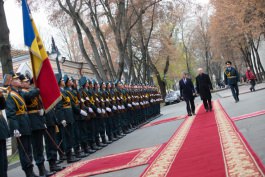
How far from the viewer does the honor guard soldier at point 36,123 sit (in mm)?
9336

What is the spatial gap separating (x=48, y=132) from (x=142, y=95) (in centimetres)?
1243

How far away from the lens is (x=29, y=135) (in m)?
9.16

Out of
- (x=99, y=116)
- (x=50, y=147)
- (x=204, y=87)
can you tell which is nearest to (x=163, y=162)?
(x=50, y=147)

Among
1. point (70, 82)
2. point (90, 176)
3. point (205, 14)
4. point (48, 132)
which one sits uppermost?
point (205, 14)

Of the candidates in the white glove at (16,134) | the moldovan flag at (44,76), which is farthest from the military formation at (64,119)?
the moldovan flag at (44,76)

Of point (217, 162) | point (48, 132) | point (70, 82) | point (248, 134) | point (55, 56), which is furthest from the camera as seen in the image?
point (55, 56)

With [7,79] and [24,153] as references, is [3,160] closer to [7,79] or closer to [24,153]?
[24,153]

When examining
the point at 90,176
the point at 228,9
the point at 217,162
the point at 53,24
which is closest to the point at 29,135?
the point at 90,176

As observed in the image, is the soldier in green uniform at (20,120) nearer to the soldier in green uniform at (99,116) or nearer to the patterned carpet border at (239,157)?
the patterned carpet border at (239,157)

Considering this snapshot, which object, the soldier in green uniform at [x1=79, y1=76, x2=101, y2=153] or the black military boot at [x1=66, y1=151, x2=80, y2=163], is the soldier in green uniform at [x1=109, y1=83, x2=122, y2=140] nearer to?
the soldier in green uniform at [x1=79, y1=76, x2=101, y2=153]

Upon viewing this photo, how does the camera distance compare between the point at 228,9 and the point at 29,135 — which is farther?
the point at 228,9

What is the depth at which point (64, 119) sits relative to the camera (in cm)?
1126

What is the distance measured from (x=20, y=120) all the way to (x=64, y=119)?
2378mm

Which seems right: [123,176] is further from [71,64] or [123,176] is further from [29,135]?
[71,64]
